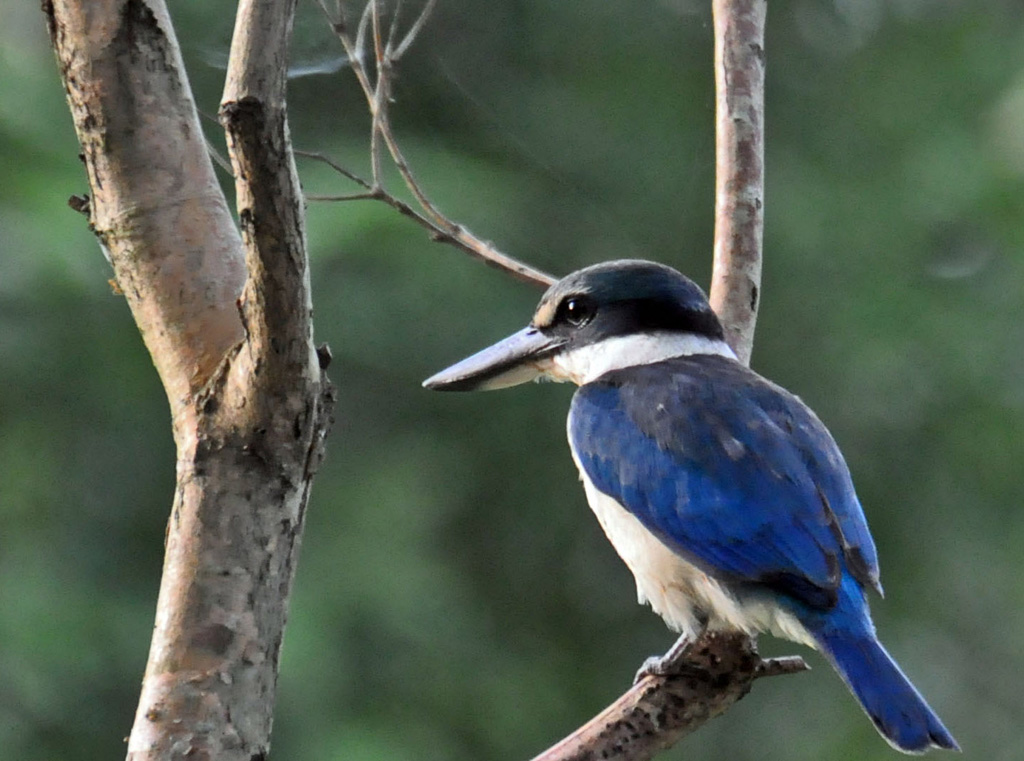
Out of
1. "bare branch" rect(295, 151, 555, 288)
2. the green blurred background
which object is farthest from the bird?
the green blurred background

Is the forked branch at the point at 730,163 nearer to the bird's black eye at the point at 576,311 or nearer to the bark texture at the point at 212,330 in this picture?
the bird's black eye at the point at 576,311

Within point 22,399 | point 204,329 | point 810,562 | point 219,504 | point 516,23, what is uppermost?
point 516,23

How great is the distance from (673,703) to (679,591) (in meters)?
0.39

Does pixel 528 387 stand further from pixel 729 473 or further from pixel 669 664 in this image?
pixel 669 664

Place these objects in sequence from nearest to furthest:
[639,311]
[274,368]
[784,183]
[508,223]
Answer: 1. [274,368]
2. [639,311]
3. [508,223]
4. [784,183]

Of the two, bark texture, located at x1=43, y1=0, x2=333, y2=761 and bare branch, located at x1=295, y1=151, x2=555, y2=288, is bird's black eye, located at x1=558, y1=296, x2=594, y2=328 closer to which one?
bare branch, located at x1=295, y1=151, x2=555, y2=288

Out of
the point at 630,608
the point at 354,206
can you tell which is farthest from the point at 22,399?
the point at 630,608

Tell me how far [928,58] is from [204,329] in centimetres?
499

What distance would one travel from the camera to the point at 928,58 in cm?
646

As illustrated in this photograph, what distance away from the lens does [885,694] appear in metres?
2.26

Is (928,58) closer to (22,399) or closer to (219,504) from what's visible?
(22,399)

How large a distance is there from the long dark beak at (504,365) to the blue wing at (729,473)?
0.86ft

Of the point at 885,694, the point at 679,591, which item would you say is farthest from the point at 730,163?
the point at 885,694

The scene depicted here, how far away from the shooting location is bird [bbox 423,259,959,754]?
242 cm
